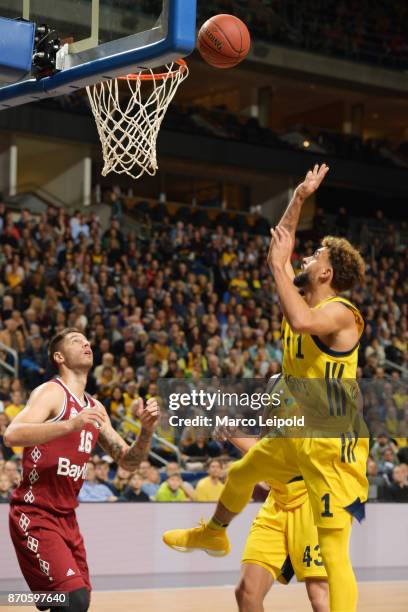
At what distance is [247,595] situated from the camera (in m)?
5.32

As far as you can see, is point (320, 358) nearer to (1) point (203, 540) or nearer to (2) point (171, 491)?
(1) point (203, 540)

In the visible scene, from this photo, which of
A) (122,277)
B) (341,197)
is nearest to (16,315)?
(122,277)

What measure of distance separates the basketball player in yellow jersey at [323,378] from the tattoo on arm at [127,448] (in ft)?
1.59

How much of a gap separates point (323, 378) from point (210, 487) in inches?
212

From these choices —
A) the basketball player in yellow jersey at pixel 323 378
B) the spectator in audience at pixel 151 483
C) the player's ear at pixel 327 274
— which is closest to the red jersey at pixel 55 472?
the basketball player in yellow jersey at pixel 323 378

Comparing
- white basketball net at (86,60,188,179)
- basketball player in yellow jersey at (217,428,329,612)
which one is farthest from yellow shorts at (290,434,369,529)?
white basketball net at (86,60,188,179)

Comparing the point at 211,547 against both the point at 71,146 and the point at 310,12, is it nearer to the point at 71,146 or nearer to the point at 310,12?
the point at 71,146

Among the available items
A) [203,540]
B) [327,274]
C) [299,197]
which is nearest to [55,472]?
[203,540]

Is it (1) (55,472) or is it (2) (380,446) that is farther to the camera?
(2) (380,446)

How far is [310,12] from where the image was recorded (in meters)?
23.1

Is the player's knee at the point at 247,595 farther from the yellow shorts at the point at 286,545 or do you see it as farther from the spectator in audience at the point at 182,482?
the spectator in audience at the point at 182,482

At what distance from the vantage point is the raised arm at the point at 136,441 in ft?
17.0

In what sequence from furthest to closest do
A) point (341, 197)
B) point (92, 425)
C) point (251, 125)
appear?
point (341, 197) → point (251, 125) → point (92, 425)

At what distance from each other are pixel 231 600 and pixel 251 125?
15383 mm
